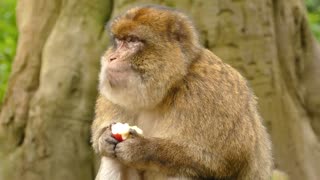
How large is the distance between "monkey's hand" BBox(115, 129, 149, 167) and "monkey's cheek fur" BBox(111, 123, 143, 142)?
0.03 meters

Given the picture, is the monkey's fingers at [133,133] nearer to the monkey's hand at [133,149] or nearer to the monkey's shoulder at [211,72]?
the monkey's hand at [133,149]

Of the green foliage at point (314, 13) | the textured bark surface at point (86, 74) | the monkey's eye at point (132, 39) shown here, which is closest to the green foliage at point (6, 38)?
the textured bark surface at point (86, 74)

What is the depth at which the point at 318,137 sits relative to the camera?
936 cm

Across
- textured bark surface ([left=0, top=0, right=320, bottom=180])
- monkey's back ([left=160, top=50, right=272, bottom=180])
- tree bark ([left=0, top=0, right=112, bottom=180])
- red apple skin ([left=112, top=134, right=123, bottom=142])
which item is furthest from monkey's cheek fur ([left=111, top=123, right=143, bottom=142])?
tree bark ([left=0, top=0, right=112, bottom=180])

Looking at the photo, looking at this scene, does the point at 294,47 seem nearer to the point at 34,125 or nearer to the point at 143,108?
the point at 34,125

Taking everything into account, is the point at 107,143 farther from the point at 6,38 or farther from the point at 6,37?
the point at 6,37

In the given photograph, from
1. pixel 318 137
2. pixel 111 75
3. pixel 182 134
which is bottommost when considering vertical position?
pixel 318 137

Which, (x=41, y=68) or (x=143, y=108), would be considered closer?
(x=143, y=108)

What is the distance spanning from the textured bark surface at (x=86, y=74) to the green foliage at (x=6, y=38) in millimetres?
874

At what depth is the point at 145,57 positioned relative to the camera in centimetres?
619

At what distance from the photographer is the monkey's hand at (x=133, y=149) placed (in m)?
6.27

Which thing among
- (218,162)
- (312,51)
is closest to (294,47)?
(312,51)

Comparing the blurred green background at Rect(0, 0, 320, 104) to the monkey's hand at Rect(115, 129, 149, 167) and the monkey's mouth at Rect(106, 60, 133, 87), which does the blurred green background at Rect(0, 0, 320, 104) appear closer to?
the monkey's hand at Rect(115, 129, 149, 167)

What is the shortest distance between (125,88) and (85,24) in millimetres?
2646
